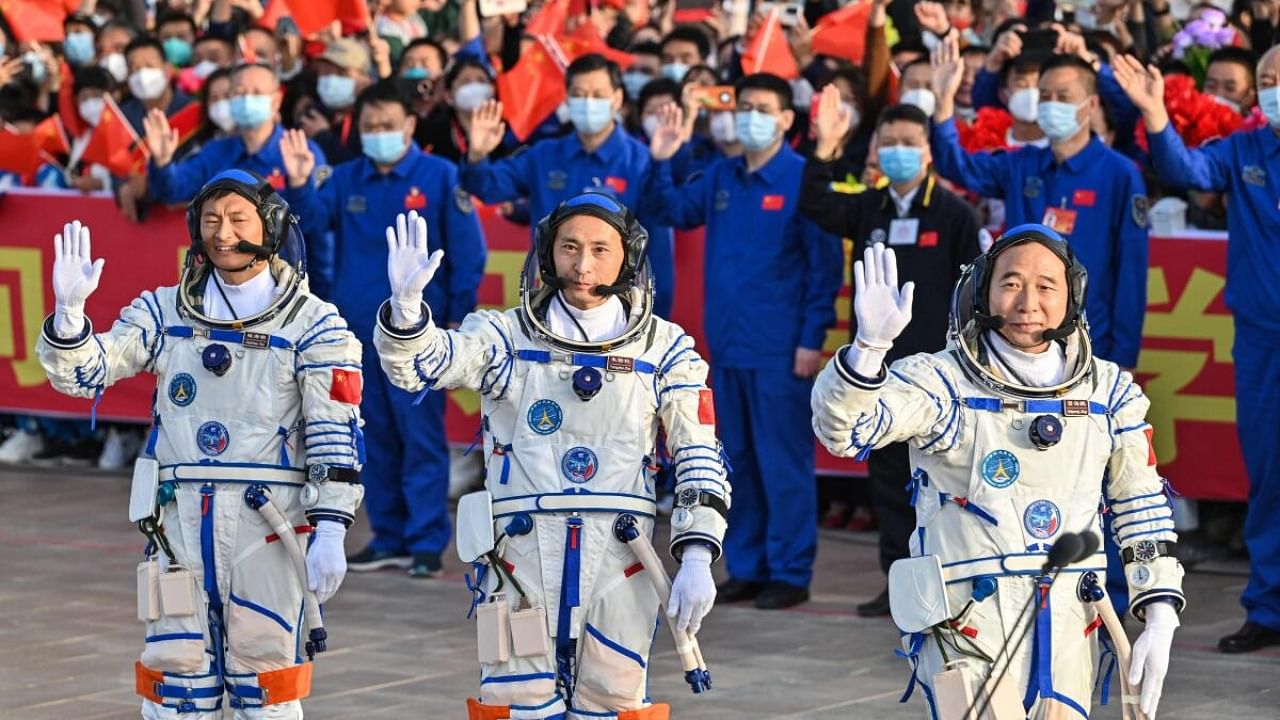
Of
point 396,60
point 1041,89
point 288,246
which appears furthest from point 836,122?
point 396,60

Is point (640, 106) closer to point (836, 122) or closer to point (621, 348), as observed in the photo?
point (836, 122)

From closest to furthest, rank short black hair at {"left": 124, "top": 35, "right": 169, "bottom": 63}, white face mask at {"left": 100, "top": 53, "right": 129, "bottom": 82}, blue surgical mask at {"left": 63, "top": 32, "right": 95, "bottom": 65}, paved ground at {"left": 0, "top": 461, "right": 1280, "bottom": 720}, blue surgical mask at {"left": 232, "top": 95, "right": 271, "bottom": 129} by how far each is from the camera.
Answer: paved ground at {"left": 0, "top": 461, "right": 1280, "bottom": 720}, blue surgical mask at {"left": 232, "top": 95, "right": 271, "bottom": 129}, short black hair at {"left": 124, "top": 35, "right": 169, "bottom": 63}, white face mask at {"left": 100, "top": 53, "right": 129, "bottom": 82}, blue surgical mask at {"left": 63, "top": 32, "right": 95, "bottom": 65}

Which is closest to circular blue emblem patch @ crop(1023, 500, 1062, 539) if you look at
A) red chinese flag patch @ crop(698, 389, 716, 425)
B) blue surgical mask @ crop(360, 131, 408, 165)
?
red chinese flag patch @ crop(698, 389, 716, 425)

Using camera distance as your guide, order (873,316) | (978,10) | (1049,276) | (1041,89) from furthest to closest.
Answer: (978,10)
(1041,89)
(1049,276)
(873,316)

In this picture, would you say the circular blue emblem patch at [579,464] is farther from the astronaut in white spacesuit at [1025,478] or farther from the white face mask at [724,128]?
the white face mask at [724,128]

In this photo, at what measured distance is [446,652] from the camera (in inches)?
407

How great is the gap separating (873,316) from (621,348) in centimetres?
124

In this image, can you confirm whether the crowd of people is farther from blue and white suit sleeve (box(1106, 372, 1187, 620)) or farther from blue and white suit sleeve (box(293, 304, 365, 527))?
blue and white suit sleeve (box(1106, 372, 1187, 620))

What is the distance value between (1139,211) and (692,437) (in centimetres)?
408

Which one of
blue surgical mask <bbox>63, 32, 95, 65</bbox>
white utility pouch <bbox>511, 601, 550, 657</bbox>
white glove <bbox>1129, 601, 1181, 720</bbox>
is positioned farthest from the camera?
blue surgical mask <bbox>63, 32, 95, 65</bbox>

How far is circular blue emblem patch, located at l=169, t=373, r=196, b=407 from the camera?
Answer: 771 cm

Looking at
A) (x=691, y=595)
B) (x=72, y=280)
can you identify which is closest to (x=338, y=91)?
(x=72, y=280)

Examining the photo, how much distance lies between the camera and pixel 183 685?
7.60 meters

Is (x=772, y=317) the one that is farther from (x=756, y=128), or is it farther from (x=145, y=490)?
(x=145, y=490)
